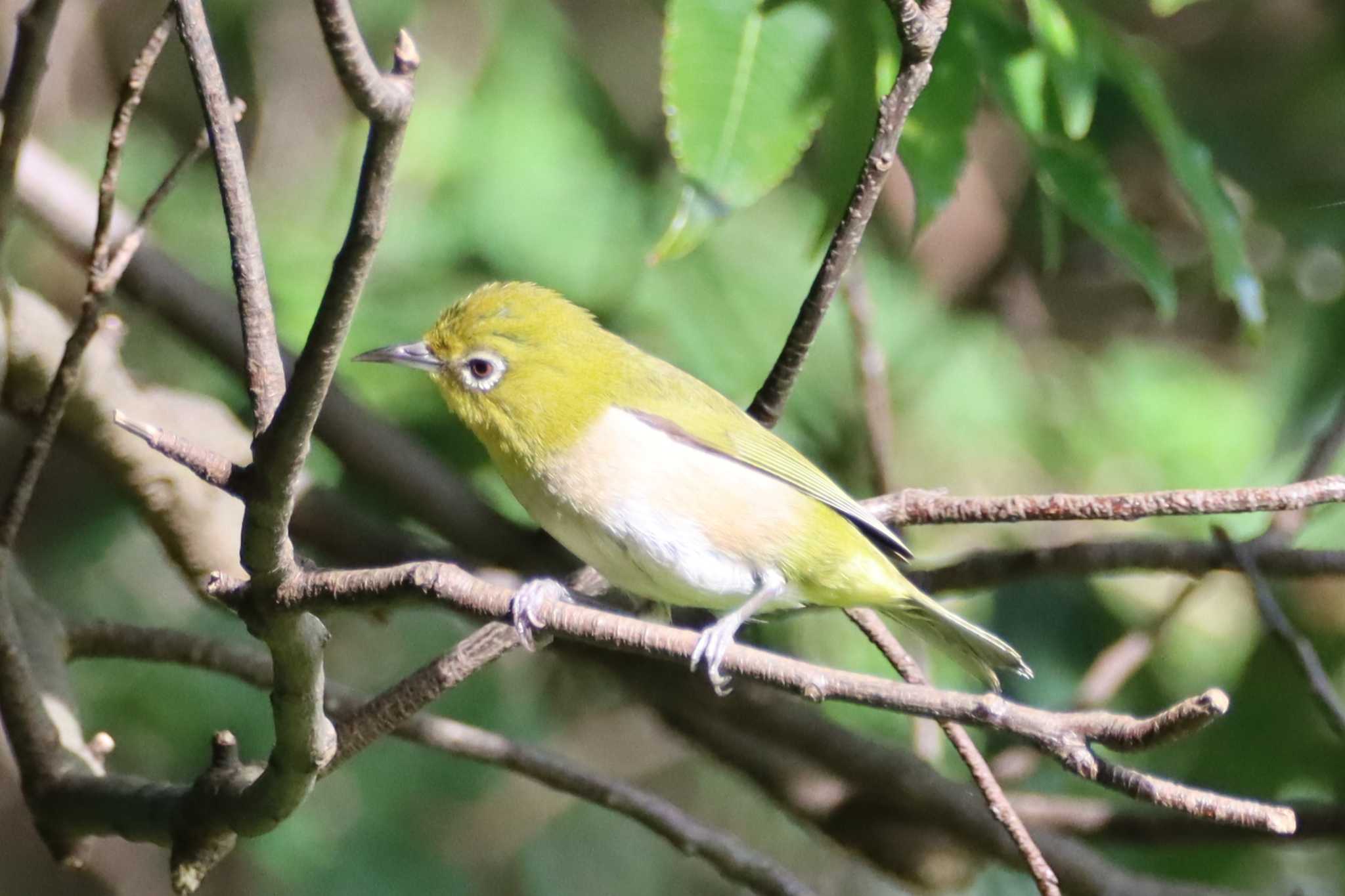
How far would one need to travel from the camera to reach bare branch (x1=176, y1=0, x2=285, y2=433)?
1.62 m

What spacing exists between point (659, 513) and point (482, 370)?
21.4 inches

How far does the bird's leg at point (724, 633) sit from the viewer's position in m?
1.93

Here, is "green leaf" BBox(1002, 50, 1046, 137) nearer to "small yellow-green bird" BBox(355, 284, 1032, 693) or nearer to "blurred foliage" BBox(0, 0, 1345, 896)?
"blurred foliage" BBox(0, 0, 1345, 896)

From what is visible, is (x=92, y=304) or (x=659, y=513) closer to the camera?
(x=92, y=304)

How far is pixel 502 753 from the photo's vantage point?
280cm

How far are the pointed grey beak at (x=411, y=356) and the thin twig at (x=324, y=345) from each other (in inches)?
48.9

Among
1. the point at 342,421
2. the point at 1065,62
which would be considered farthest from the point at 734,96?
the point at 342,421

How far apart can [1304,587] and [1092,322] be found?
1.87 metres

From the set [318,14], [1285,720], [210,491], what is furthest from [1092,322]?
[318,14]

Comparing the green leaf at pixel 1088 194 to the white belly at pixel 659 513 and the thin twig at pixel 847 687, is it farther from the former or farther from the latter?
the thin twig at pixel 847 687

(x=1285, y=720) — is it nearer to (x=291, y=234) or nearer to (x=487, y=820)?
(x=487, y=820)

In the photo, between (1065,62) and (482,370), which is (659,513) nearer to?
(482,370)

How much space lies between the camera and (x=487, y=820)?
5512mm

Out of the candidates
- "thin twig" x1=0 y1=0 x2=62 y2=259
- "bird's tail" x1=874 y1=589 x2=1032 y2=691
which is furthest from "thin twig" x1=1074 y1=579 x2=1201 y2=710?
"thin twig" x1=0 y1=0 x2=62 y2=259
